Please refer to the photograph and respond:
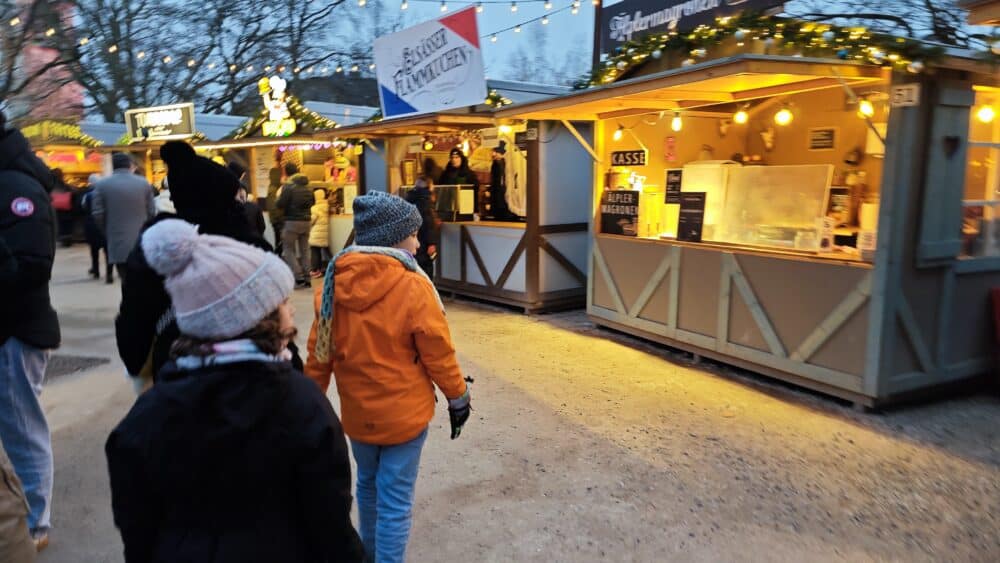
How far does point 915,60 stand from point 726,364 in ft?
9.35

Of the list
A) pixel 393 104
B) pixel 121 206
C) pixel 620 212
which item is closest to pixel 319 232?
pixel 393 104

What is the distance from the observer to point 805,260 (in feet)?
17.0

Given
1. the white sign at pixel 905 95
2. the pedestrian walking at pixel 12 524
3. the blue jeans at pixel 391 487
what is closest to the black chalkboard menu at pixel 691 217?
the white sign at pixel 905 95

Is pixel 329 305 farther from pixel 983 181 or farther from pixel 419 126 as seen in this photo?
pixel 419 126

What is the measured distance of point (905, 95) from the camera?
457cm

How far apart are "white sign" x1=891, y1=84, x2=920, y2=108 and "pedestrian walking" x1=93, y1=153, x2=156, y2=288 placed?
24.0 ft

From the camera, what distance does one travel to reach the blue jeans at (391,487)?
258 centimetres

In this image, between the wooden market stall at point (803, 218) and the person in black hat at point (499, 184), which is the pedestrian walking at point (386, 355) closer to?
the wooden market stall at point (803, 218)

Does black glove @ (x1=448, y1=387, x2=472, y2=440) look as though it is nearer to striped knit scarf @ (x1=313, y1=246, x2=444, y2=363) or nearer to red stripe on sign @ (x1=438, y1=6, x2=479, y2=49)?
striped knit scarf @ (x1=313, y1=246, x2=444, y2=363)

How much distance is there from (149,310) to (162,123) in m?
15.2

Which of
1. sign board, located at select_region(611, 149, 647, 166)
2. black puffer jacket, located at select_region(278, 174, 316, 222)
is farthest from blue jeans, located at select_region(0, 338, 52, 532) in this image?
black puffer jacket, located at select_region(278, 174, 316, 222)

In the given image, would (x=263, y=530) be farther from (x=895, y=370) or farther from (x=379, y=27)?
(x=379, y=27)

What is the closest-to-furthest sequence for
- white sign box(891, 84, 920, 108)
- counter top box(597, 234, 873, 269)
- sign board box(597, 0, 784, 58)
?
white sign box(891, 84, 920, 108) → counter top box(597, 234, 873, 269) → sign board box(597, 0, 784, 58)

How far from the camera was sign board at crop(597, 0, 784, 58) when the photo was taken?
5988mm
